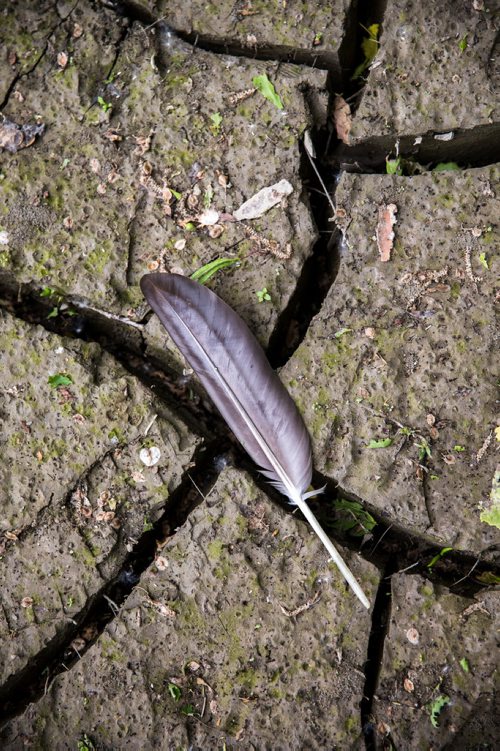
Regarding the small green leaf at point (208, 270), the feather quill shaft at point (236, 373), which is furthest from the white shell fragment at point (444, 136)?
the feather quill shaft at point (236, 373)

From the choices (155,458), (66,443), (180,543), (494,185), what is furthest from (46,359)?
(494,185)

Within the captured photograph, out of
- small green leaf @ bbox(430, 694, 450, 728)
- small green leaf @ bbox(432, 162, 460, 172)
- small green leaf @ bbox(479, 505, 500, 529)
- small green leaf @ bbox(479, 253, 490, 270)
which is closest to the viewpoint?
small green leaf @ bbox(430, 694, 450, 728)

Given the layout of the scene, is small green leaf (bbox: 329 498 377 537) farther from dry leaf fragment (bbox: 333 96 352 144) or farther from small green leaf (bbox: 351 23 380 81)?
small green leaf (bbox: 351 23 380 81)

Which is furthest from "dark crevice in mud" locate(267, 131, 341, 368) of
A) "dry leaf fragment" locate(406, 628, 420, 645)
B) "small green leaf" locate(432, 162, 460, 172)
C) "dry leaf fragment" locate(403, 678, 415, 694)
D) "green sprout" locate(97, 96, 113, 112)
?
"dry leaf fragment" locate(403, 678, 415, 694)

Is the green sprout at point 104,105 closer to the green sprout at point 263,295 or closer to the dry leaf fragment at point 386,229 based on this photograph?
the green sprout at point 263,295

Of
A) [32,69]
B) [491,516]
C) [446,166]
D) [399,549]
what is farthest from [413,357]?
[32,69]

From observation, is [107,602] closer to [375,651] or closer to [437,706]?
[375,651]
